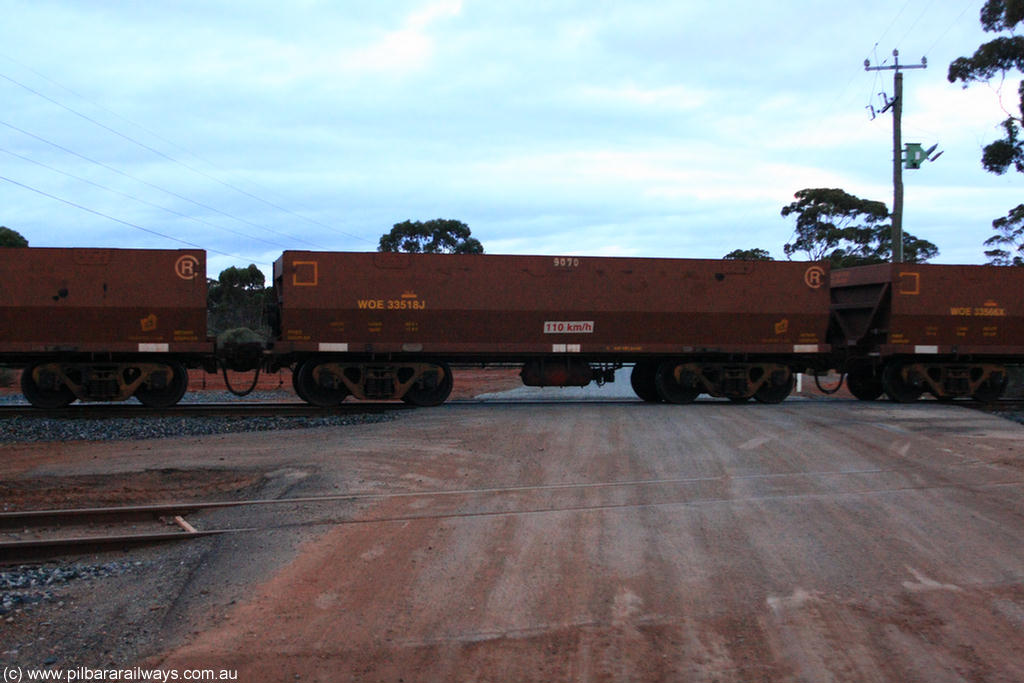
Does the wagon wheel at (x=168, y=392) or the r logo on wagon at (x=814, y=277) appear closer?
the wagon wheel at (x=168, y=392)

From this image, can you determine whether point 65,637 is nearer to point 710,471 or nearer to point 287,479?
point 287,479

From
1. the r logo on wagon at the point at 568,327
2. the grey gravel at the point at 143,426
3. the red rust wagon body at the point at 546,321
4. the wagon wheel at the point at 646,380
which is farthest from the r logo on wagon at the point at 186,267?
the wagon wheel at the point at 646,380

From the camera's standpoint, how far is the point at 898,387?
59.5 feet

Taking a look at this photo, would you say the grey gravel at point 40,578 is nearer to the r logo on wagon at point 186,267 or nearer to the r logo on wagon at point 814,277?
the r logo on wagon at point 186,267

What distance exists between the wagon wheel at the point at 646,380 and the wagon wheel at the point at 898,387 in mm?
5204

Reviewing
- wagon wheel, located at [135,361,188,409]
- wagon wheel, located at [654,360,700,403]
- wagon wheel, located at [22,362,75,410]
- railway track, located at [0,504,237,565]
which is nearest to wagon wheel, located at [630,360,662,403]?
wagon wheel, located at [654,360,700,403]

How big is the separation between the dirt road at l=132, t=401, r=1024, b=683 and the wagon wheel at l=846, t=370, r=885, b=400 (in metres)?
9.29

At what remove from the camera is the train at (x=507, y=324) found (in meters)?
15.2

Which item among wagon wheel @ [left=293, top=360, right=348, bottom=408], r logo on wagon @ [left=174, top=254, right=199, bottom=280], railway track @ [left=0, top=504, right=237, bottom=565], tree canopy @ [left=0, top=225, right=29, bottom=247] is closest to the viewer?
railway track @ [left=0, top=504, right=237, bottom=565]

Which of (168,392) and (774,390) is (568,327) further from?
(168,392)

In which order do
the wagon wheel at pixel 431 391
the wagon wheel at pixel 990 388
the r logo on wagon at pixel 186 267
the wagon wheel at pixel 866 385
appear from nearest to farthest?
the r logo on wagon at pixel 186 267 → the wagon wheel at pixel 431 391 → the wagon wheel at pixel 990 388 → the wagon wheel at pixel 866 385

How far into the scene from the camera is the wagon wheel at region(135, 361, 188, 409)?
15664 mm

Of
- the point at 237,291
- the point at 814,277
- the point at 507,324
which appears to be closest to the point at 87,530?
the point at 507,324

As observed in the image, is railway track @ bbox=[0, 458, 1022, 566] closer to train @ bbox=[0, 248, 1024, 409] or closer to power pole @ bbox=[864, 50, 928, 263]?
train @ bbox=[0, 248, 1024, 409]
